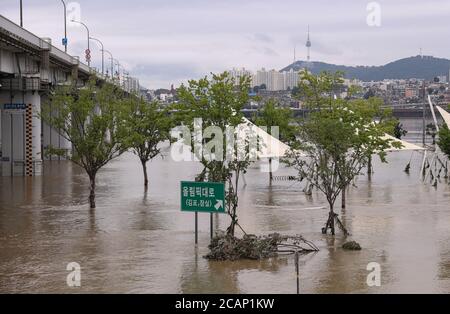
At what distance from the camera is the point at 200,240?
24.7 m

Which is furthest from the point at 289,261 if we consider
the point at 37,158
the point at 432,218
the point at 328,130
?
the point at 37,158

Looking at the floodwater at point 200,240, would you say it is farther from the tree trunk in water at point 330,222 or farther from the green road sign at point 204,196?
the green road sign at point 204,196

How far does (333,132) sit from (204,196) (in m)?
Result: 7.36

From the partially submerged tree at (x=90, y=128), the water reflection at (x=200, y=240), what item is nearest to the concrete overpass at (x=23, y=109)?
the water reflection at (x=200, y=240)

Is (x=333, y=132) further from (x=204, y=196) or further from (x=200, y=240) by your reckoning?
(x=204, y=196)

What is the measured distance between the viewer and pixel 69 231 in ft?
88.5

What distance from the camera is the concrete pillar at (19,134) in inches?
2047

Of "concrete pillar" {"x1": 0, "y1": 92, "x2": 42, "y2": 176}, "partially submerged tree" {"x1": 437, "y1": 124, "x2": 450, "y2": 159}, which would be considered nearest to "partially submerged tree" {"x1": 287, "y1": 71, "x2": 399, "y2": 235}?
"partially submerged tree" {"x1": 437, "y1": 124, "x2": 450, "y2": 159}

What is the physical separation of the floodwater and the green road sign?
1.32 m

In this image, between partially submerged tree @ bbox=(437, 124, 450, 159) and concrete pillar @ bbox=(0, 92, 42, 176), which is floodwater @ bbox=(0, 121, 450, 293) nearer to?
concrete pillar @ bbox=(0, 92, 42, 176)

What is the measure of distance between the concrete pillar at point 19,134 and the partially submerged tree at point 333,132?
2194 cm

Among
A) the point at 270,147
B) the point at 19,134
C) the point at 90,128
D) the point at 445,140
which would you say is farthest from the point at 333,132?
the point at 19,134
